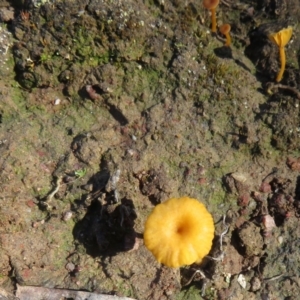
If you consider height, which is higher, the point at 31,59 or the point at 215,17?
the point at 215,17

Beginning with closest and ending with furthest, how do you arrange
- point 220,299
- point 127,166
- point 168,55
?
point 220,299, point 127,166, point 168,55

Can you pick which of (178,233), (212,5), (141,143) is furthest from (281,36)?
(178,233)

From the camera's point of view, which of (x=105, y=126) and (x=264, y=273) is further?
(x=105, y=126)

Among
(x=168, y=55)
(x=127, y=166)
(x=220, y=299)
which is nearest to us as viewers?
(x=220, y=299)

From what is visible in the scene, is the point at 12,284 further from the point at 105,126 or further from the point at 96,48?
Result: the point at 96,48

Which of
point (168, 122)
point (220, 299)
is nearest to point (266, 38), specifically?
point (168, 122)

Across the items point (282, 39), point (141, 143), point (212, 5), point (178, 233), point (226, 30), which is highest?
point (282, 39)

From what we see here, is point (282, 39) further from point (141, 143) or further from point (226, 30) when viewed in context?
point (141, 143)

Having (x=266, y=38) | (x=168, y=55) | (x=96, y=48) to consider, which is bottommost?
(x=96, y=48)
